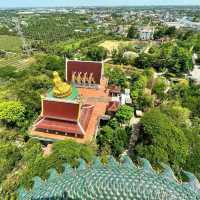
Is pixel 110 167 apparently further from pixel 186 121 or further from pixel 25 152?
pixel 186 121

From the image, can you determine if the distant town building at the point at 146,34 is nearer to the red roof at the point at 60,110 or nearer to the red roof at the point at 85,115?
the red roof at the point at 85,115

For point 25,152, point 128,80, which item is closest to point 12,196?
point 25,152

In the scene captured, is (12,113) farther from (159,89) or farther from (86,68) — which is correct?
(159,89)

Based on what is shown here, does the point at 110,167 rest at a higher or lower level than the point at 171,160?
higher

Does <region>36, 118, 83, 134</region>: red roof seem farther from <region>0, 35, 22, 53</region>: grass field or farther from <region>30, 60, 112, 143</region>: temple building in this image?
<region>0, 35, 22, 53</region>: grass field

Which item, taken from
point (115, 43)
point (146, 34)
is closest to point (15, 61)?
point (115, 43)

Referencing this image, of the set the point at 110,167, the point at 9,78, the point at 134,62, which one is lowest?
the point at 9,78
